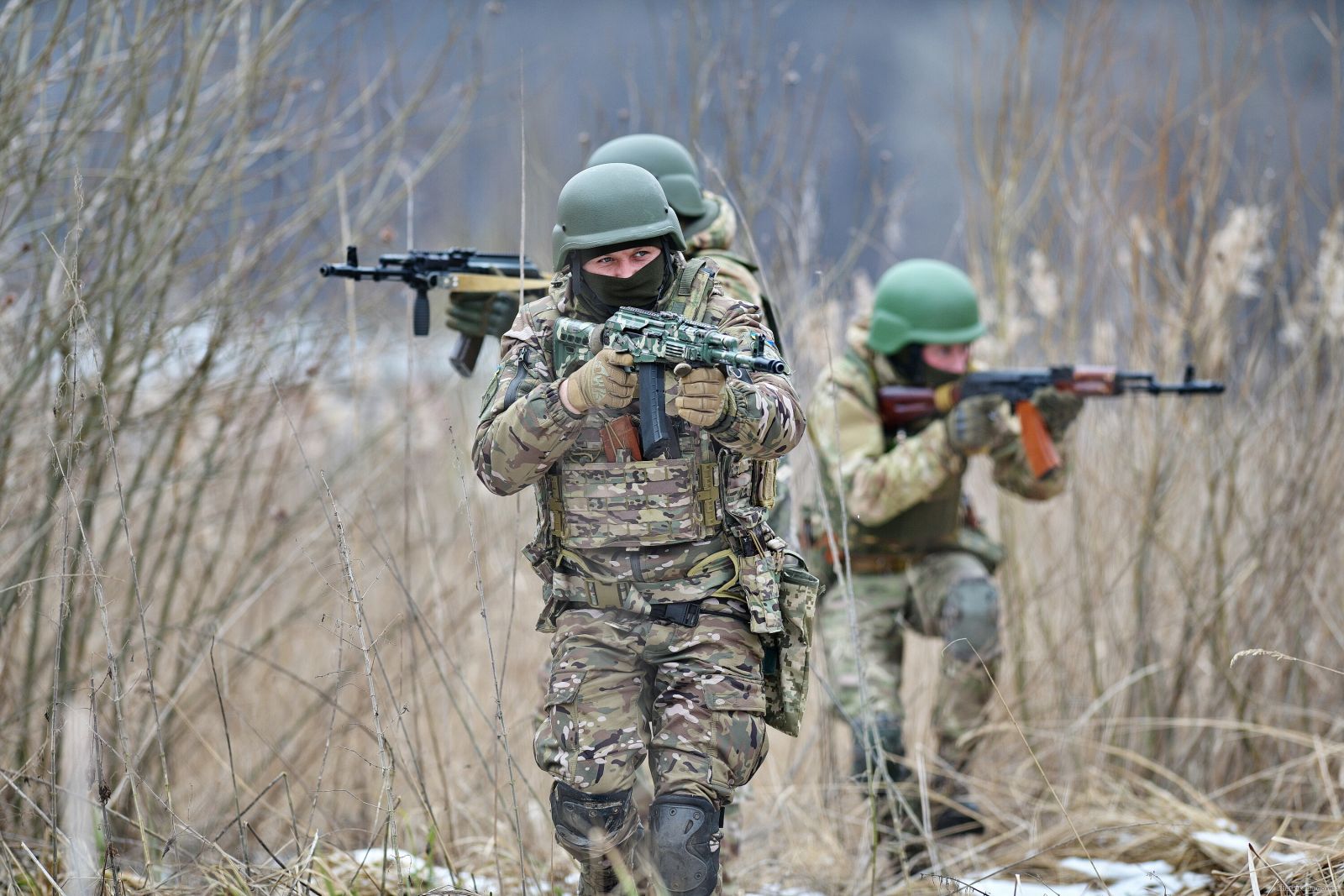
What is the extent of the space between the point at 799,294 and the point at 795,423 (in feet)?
7.70

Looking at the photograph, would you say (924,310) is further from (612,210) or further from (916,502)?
(612,210)

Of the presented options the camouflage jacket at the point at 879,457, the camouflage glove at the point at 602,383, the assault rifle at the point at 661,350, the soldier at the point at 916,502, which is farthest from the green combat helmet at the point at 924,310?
the camouflage glove at the point at 602,383

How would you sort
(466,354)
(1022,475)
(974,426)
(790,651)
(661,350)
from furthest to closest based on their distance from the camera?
1. (1022,475)
2. (974,426)
3. (466,354)
4. (790,651)
5. (661,350)

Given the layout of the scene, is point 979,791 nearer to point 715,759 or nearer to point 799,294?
point 799,294

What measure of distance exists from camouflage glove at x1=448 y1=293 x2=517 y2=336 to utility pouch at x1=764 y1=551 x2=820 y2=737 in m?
1.23

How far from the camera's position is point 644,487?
2676 mm

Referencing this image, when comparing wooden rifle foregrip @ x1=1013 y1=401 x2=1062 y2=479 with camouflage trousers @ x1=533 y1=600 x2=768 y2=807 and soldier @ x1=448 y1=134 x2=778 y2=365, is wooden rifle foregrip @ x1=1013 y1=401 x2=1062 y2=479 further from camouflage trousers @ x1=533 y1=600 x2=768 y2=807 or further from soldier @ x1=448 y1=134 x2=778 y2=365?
camouflage trousers @ x1=533 y1=600 x2=768 y2=807

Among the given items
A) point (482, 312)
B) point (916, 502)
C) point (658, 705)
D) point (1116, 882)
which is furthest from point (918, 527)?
point (658, 705)

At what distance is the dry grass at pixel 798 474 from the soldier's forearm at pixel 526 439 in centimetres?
84

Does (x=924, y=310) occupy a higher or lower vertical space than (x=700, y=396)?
higher

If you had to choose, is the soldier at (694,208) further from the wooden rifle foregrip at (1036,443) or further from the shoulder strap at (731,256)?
the wooden rifle foregrip at (1036,443)

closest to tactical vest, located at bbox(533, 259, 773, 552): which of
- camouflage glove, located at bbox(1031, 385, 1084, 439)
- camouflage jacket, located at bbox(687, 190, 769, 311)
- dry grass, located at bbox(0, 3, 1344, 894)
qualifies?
camouflage jacket, located at bbox(687, 190, 769, 311)

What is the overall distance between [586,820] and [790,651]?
0.53 meters

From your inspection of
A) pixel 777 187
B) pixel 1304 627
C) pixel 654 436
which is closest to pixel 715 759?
pixel 654 436
